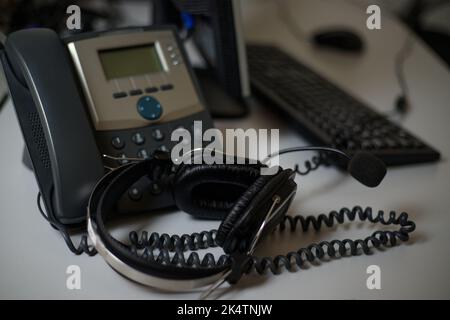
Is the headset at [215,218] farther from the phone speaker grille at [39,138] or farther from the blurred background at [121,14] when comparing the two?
the blurred background at [121,14]

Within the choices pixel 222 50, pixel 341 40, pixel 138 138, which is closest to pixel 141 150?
pixel 138 138

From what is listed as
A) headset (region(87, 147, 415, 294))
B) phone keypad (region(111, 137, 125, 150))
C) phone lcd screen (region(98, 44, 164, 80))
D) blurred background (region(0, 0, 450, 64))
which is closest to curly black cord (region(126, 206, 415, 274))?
headset (region(87, 147, 415, 294))

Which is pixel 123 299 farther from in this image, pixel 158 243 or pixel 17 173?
pixel 17 173

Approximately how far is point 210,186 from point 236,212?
7 centimetres

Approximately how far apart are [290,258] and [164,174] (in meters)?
0.17

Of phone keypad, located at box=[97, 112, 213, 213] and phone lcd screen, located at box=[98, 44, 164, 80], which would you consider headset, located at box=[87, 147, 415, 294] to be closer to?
phone keypad, located at box=[97, 112, 213, 213]

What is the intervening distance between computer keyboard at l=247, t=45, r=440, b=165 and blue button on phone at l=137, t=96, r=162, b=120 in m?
0.22

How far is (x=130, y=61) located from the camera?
597mm

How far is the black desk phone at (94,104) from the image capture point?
1.61ft

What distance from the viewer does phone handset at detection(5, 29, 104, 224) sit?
483 mm

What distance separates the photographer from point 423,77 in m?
0.93

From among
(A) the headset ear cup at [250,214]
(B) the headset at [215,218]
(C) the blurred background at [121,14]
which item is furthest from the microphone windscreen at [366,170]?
(C) the blurred background at [121,14]

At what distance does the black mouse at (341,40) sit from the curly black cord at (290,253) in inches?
23.7
